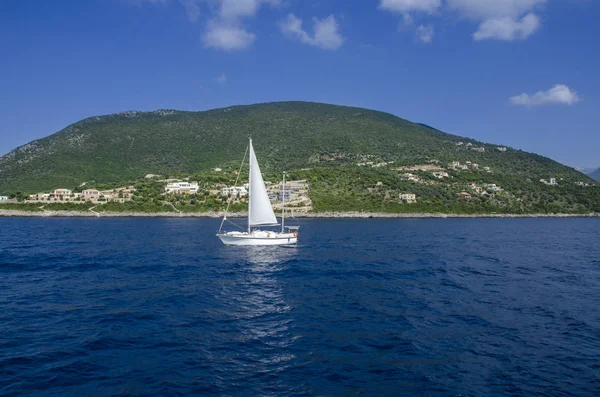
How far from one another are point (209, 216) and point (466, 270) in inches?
3586

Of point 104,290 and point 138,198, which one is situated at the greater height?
point 138,198

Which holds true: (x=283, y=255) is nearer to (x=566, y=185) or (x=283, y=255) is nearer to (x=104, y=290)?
(x=104, y=290)

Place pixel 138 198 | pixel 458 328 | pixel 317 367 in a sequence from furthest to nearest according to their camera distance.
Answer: pixel 138 198
pixel 458 328
pixel 317 367

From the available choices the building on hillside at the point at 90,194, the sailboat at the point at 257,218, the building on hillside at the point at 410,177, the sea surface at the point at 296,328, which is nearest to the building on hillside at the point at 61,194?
the building on hillside at the point at 90,194

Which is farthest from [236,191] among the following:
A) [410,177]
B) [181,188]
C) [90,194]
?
[410,177]

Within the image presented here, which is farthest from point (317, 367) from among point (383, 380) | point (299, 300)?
point (299, 300)

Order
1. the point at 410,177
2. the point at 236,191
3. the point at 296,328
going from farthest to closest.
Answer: the point at 410,177 < the point at 236,191 < the point at 296,328

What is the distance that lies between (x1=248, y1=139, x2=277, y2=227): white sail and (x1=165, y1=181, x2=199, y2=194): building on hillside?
93654 millimetres

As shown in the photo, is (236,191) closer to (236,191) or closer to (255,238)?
(236,191)

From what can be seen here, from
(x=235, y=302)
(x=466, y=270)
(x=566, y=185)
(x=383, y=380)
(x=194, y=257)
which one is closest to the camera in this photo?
(x=383, y=380)

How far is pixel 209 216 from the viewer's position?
117 metres

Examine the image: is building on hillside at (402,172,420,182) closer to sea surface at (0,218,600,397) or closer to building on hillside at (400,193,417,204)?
building on hillside at (400,193,417,204)

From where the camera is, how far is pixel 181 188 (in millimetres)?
137625

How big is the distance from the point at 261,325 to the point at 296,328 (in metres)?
1.66
